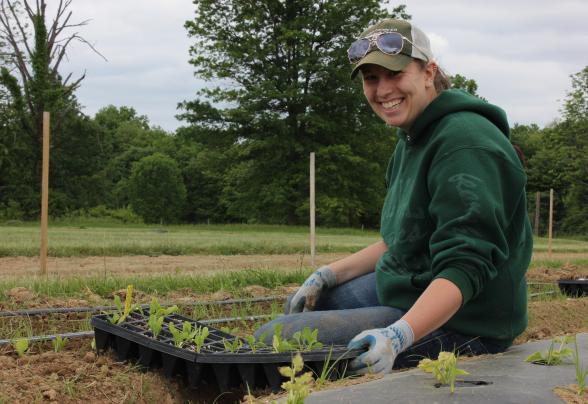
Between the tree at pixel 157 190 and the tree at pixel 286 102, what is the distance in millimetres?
19337

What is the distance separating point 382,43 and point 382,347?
113 cm

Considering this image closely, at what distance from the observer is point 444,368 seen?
6.06 ft

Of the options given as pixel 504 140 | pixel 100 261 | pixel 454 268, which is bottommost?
pixel 100 261

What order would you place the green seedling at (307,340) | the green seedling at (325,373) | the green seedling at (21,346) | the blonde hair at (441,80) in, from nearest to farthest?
the green seedling at (325,373) < the green seedling at (307,340) < the blonde hair at (441,80) < the green seedling at (21,346)

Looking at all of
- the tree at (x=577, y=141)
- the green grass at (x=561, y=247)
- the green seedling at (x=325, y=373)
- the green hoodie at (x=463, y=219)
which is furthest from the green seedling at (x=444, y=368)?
the tree at (x=577, y=141)

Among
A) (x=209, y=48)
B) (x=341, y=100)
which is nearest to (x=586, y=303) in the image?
(x=341, y=100)

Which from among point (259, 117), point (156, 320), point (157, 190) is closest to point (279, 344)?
point (156, 320)

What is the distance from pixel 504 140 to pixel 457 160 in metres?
0.25

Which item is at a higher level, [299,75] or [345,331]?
[299,75]

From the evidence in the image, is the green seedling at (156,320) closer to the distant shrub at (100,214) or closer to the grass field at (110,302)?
the grass field at (110,302)

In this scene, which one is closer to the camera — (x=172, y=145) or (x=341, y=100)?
(x=341, y=100)

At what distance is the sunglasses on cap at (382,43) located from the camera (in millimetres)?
2467

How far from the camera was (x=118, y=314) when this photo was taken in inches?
127

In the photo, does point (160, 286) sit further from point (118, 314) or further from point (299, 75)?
point (299, 75)
